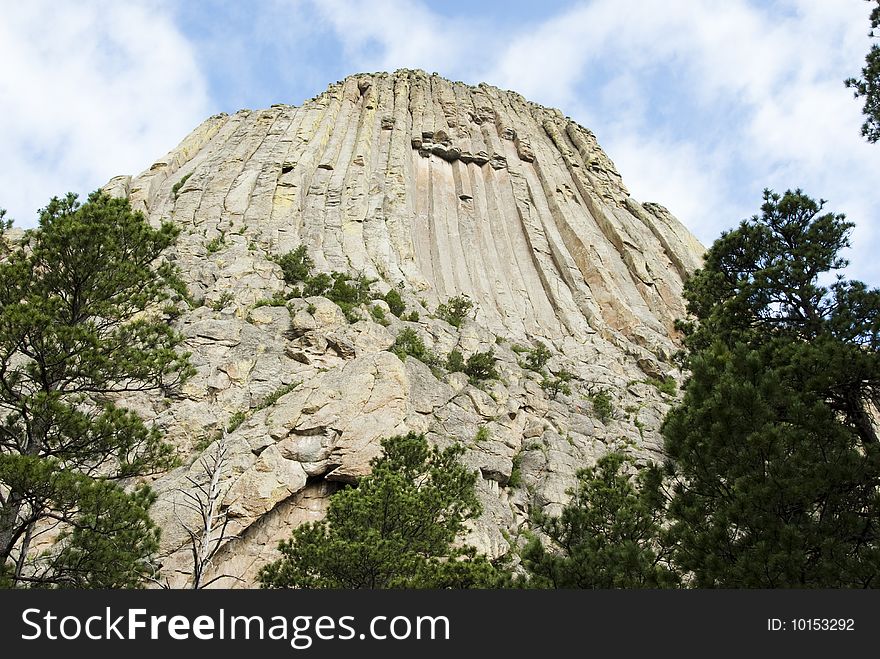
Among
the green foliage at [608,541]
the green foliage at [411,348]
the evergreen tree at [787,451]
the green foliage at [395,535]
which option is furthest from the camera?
the green foliage at [411,348]

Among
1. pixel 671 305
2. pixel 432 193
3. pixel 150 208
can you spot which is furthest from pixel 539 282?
pixel 150 208

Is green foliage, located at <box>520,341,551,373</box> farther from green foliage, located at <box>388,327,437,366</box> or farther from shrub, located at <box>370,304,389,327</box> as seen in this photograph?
shrub, located at <box>370,304,389,327</box>

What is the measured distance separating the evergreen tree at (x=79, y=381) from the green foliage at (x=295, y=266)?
819 inches

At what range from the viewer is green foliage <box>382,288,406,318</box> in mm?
39069

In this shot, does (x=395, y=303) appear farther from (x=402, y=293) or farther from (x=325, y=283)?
(x=325, y=283)

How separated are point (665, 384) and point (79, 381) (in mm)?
33799

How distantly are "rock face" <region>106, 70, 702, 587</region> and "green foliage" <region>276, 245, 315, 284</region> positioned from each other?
2.49 ft

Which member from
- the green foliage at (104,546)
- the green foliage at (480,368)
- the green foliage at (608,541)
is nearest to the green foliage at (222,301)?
the green foliage at (480,368)

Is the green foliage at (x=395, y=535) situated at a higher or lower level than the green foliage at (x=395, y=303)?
lower

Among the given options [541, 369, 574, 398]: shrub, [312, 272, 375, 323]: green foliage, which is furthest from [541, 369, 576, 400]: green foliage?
[312, 272, 375, 323]: green foliage

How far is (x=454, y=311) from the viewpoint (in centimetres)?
4238

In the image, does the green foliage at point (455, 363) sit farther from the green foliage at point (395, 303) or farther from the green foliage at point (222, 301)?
the green foliage at point (222, 301)

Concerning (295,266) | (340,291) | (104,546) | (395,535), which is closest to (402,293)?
(340,291)

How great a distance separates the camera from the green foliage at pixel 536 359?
3882 centimetres
